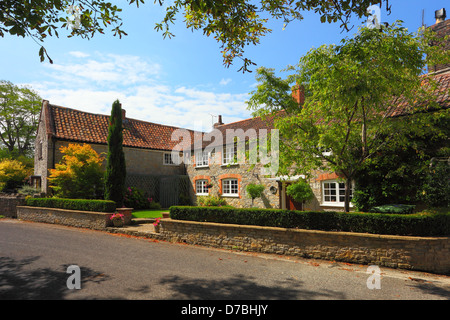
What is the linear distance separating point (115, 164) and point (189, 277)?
513 inches

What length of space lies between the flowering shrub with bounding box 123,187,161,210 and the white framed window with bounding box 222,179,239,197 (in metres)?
5.84

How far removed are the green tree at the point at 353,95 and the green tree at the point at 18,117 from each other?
38132mm

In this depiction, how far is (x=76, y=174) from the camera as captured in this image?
1720 cm

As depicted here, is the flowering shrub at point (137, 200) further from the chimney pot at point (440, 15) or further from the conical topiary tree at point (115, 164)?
the chimney pot at point (440, 15)

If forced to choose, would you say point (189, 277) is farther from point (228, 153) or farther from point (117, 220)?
point (228, 153)

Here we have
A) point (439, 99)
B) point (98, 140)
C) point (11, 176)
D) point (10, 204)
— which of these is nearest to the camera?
point (439, 99)

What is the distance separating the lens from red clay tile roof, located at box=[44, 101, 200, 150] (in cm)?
2038

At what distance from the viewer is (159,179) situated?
24.0 m

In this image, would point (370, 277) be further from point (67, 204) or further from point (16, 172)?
point (16, 172)

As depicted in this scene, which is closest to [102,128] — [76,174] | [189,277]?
[76,174]

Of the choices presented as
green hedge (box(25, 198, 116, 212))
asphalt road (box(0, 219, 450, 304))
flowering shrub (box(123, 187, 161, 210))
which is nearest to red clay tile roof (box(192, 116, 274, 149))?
flowering shrub (box(123, 187, 161, 210))

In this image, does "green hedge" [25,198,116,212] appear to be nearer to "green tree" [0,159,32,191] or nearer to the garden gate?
the garden gate

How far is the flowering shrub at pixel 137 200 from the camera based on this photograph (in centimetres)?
2045

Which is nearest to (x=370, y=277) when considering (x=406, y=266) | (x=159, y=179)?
(x=406, y=266)
